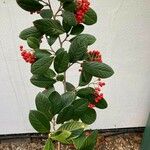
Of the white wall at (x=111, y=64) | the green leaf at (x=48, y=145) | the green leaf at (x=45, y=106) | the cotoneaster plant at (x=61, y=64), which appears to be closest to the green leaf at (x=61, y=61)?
the cotoneaster plant at (x=61, y=64)

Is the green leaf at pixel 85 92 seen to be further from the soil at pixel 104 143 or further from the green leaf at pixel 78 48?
the soil at pixel 104 143

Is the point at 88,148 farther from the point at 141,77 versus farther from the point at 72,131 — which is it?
the point at 141,77

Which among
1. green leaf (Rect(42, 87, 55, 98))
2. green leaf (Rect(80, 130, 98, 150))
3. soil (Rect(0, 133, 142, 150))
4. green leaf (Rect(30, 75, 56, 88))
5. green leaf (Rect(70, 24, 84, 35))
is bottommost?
soil (Rect(0, 133, 142, 150))

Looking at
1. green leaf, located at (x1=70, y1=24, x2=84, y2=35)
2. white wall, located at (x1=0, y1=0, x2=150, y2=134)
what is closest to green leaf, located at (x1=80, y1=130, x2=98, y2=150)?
green leaf, located at (x1=70, y1=24, x2=84, y2=35)

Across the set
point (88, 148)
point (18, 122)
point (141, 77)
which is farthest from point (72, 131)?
point (18, 122)

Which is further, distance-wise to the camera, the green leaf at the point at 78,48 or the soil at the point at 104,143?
the soil at the point at 104,143

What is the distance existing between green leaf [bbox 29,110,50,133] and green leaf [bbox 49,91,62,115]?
0.06 m

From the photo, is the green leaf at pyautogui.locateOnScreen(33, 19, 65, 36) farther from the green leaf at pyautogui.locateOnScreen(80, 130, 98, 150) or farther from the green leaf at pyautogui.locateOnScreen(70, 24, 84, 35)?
the green leaf at pyautogui.locateOnScreen(80, 130, 98, 150)

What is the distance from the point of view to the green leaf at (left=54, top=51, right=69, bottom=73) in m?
0.98

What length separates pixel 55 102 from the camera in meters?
1.04

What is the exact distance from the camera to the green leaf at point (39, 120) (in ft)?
3.19

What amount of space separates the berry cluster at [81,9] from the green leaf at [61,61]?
11cm

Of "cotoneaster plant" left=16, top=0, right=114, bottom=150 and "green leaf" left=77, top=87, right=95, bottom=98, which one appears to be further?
"green leaf" left=77, top=87, right=95, bottom=98

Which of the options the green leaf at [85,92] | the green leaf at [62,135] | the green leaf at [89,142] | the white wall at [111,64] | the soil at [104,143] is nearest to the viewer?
the green leaf at [62,135]
